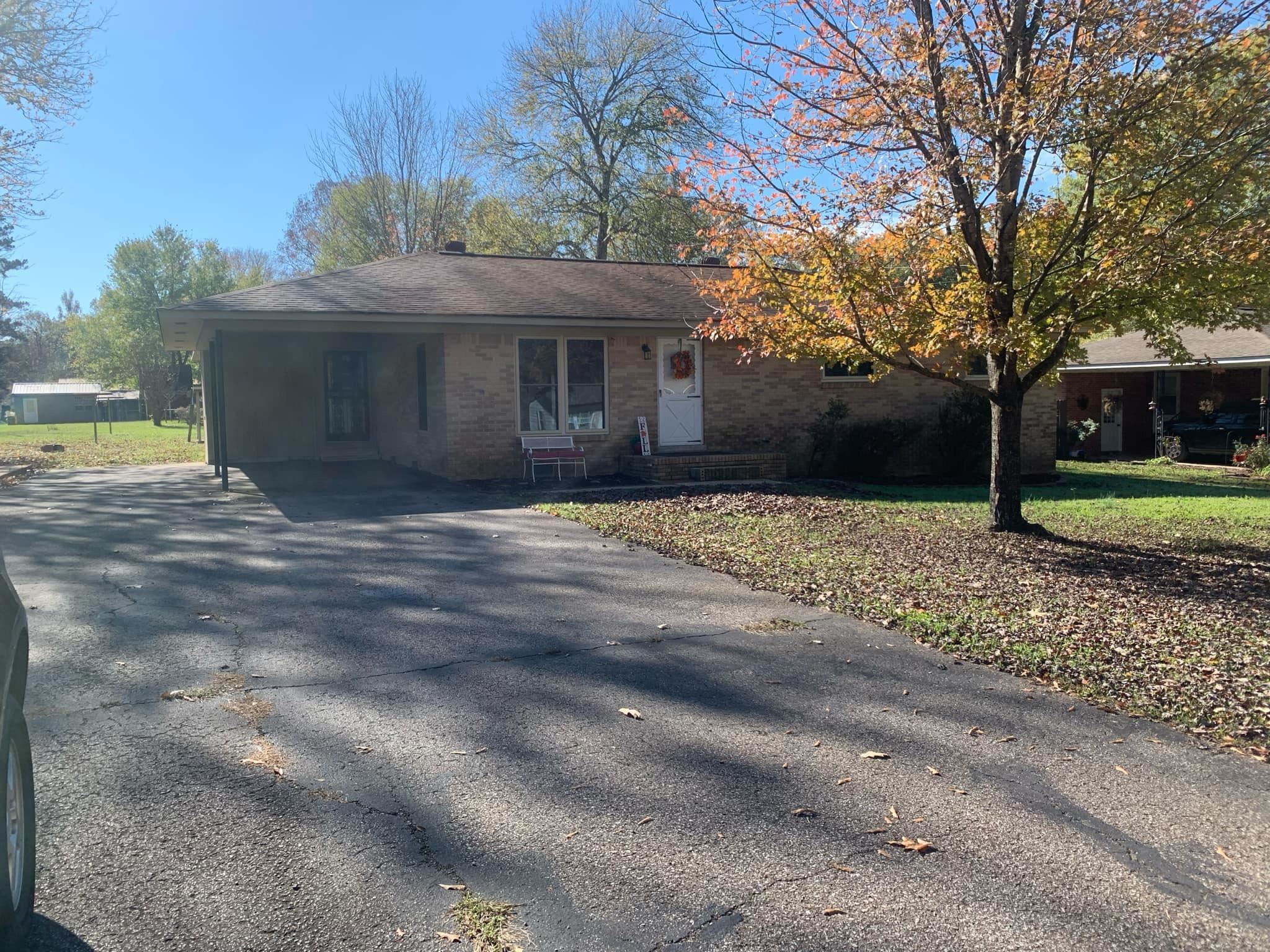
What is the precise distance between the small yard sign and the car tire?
43.9 ft

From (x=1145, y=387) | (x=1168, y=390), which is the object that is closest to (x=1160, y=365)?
(x=1168, y=390)

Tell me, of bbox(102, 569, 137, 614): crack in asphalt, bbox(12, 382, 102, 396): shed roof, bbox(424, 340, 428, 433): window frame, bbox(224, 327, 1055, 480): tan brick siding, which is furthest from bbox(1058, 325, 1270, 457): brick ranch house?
bbox(12, 382, 102, 396): shed roof

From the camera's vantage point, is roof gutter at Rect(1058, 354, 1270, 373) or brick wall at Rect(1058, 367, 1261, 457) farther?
brick wall at Rect(1058, 367, 1261, 457)

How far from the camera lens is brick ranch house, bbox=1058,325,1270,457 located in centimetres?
2322

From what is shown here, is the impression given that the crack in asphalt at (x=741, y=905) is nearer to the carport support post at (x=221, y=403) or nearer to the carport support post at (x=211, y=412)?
the carport support post at (x=221, y=403)

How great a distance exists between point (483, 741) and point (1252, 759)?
145 inches

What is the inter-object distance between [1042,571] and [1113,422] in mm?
21249

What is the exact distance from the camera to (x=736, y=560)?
9.02 m

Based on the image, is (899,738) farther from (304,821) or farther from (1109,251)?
(1109,251)

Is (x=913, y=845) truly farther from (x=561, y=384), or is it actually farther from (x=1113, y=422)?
(x=1113, y=422)

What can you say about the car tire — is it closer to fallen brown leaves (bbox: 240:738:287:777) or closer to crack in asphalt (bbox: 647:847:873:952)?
fallen brown leaves (bbox: 240:738:287:777)

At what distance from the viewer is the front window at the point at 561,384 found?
15812 mm

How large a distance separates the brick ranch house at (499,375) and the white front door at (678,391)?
3cm

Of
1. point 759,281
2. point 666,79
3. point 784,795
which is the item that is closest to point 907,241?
point 759,281
